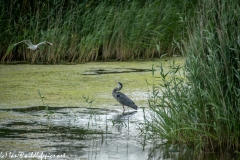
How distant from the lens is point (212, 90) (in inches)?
151

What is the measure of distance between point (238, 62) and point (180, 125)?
68cm

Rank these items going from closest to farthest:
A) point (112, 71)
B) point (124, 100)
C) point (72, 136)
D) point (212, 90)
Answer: point (212, 90)
point (72, 136)
point (124, 100)
point (112, 71)

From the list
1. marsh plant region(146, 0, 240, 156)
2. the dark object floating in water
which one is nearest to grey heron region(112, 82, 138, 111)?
marsh plant region(146, 0, 240, 156)

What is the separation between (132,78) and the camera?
738cm

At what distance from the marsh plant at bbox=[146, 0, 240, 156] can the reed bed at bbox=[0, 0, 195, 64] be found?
4.74 meters

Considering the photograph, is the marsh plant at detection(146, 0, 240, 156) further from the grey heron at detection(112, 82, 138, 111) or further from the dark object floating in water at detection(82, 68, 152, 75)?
the dark object floating in water at detection(82, 68, 152, 75)

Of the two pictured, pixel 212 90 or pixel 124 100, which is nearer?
pixel 212 90

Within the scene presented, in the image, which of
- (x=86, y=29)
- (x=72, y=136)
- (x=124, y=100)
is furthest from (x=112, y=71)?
(x=72, y=136)

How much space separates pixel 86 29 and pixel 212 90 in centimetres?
537

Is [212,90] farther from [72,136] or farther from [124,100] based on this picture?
[124,100]

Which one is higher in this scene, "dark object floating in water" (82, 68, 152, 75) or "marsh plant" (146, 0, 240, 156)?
"dark object floating in water" (82, 68, 152, 75)

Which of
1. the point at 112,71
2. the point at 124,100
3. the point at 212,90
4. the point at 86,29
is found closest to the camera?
the point at 212,90

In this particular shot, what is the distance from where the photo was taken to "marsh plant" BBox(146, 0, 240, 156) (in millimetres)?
3799

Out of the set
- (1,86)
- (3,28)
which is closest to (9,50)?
(3,28)
